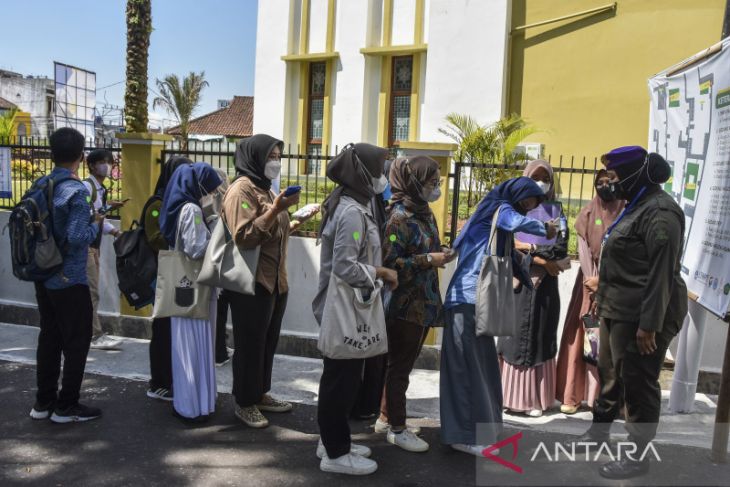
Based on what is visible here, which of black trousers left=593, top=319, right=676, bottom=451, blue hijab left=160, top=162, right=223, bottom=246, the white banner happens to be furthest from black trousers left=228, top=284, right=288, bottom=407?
the white banner

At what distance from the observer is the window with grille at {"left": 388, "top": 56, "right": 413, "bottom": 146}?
16719mm

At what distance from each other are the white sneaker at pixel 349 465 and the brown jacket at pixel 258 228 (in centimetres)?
120

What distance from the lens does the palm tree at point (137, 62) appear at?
9562 mm

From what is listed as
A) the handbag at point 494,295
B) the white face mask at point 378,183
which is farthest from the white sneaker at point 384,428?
→ the white face mask at point 378,183

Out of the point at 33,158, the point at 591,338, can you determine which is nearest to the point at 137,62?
the point at 33,158

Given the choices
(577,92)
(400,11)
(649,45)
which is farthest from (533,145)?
(400,11)

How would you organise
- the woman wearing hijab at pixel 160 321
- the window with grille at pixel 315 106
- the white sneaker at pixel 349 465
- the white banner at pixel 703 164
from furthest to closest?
the window with grille at pixel 315 106 → the woman wearing hijab at pixel 160 321 → the white banner at pixel 703 164 → the white sneaker at pixel 349 465

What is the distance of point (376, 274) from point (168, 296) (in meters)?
1.65

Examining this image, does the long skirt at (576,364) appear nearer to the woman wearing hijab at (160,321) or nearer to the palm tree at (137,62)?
the woman wearing hijab at (160,321)

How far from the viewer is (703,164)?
4.33 m

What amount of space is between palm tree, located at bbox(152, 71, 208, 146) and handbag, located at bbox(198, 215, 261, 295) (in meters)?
22.5

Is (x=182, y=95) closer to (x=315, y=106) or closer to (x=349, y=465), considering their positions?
(x=315, y=106)

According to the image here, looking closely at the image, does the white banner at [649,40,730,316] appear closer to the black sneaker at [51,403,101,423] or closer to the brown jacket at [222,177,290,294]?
the brown jacket at [222,177,290,294]

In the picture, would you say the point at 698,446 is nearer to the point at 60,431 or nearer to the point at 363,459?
the point at 363,459
